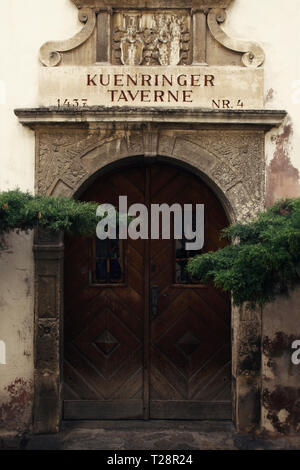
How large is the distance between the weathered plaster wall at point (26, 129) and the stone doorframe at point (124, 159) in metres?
0.11

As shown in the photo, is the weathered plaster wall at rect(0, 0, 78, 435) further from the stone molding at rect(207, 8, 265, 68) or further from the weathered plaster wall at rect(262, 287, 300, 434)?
the weathered plaster wall at rect(262, 287, 300, 434)

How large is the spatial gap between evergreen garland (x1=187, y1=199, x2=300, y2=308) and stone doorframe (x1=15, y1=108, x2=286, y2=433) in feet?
2.99

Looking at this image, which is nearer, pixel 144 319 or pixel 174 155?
pixel 174 155

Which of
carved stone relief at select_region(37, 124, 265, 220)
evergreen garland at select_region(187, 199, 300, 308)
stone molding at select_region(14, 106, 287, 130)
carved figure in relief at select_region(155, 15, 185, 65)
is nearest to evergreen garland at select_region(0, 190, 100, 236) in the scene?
evergreen garland at select_region(187, 199, 300, 308)

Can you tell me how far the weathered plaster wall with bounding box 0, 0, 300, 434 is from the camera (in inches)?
175

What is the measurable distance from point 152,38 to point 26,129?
1436mm

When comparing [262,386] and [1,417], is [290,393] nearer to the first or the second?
[262,386]

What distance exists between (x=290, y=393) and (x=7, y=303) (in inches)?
106

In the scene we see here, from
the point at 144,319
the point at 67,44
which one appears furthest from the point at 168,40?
the point at 144,319

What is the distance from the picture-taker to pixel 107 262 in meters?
4.78

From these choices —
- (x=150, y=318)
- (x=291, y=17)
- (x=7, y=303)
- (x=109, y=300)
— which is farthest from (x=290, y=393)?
(x=291, y=17)

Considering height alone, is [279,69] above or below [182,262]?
above

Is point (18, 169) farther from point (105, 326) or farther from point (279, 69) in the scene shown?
point (279, 69)

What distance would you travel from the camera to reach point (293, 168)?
445cm
